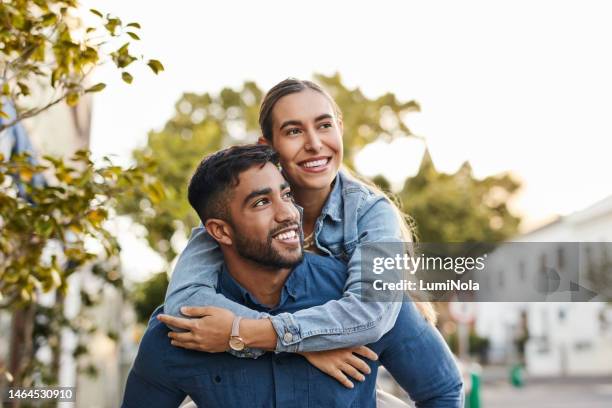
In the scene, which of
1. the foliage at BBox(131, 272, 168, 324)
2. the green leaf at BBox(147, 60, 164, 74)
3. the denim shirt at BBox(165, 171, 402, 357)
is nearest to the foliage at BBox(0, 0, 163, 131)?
the green leaf at BBox(147, 60, 164, 74)

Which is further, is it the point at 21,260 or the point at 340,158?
Answer: the point at 21,260

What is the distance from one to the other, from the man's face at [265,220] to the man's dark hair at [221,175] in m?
0.03

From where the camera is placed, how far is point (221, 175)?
8.09 feet

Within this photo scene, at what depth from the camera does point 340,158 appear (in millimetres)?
2852

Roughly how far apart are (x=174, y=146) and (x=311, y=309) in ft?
41.6

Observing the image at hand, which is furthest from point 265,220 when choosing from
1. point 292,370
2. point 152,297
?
point 152,297

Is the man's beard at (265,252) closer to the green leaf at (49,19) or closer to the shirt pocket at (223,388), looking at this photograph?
the shirt pocket at (223,388)

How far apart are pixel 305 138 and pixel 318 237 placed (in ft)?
1.06

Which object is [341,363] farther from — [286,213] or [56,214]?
[56,214]

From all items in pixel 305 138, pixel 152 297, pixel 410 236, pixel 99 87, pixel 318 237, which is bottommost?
pixel 318 237

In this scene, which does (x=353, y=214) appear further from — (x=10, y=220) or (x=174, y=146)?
(x=174, y=146)

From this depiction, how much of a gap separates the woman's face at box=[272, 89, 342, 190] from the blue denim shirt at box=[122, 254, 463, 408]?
302mm

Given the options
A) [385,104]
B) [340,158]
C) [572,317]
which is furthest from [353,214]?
[572,317]

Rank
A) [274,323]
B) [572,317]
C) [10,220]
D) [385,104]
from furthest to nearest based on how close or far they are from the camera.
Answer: [572,317] → [385,104] → [10,220] → [274,323]
